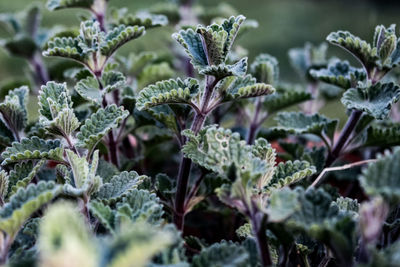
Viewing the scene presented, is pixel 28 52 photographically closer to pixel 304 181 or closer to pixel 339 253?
pixel 304 181

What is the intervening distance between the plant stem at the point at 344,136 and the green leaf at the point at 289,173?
0.22 m

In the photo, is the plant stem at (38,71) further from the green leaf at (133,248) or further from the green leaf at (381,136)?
the green leaf at (133,248)

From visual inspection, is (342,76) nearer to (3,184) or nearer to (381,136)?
(381,136)

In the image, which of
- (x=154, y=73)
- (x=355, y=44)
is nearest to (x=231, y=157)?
(x=355, y=44)

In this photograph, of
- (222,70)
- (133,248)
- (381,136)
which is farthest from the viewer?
(381,136)

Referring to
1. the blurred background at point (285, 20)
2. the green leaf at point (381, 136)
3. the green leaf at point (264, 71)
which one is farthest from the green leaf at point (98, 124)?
the blurred background at point (285, 20)

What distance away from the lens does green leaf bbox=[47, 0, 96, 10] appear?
112cm

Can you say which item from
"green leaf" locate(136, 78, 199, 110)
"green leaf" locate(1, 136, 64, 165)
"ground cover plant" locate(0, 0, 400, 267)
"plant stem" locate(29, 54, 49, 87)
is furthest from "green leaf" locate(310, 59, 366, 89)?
"plant stem" locate(29, 54, 49, 87)

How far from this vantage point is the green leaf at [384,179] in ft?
2.04

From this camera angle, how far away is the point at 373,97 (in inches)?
37.4

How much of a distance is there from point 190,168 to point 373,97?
381 mm

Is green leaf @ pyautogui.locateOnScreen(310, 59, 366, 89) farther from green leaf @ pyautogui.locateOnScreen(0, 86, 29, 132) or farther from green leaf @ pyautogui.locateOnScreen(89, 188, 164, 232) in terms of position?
green leaf @ pyautogui.locateOnScreen(0, 86, 29, 132)

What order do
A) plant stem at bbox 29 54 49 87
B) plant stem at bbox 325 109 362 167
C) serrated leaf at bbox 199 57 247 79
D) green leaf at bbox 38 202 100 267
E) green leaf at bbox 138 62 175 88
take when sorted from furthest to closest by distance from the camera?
plant stem at bbox 29 54 49 87, green leaf at bbox 138 62 175 88, plant stem at bbox 325 109 362 167, serrated leaf at bbox 199 57 247 79, green leaf at bbox 38 202 100 267

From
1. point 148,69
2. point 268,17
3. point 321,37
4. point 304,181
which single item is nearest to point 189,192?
point 304,181
